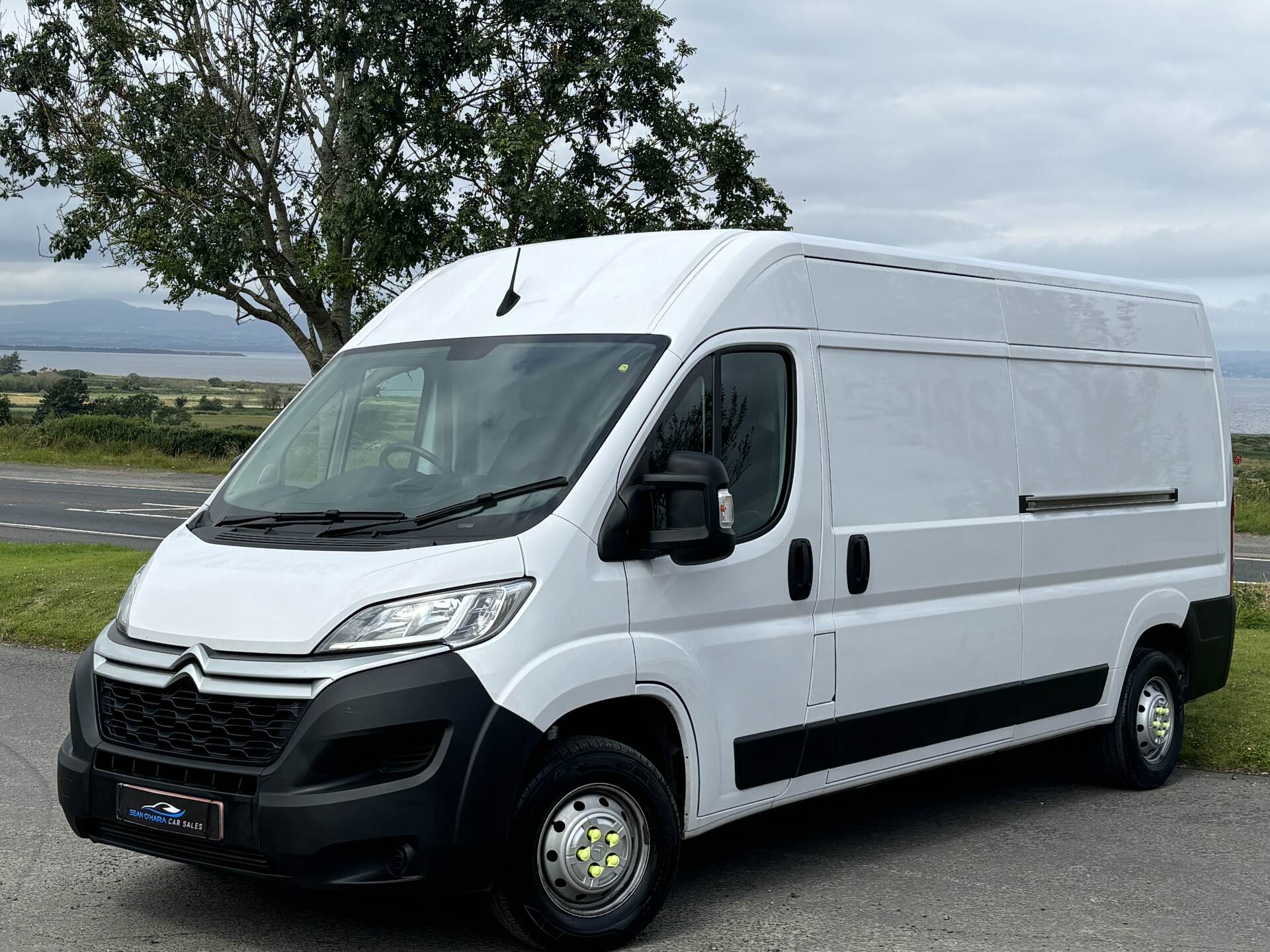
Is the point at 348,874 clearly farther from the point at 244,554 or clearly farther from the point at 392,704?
the point at 244,554

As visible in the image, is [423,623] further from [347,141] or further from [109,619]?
[347,141]

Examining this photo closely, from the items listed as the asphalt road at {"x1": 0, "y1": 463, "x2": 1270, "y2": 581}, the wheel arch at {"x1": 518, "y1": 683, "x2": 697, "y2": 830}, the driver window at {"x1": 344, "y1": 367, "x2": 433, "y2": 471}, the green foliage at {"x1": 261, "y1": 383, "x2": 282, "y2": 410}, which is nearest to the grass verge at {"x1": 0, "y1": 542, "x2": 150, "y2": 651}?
the asphalt road at {"x1": 0, "y1": 463, "x2": 1270, "y2": 581}

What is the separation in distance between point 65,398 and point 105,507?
2606cm

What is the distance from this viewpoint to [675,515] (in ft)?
15.8

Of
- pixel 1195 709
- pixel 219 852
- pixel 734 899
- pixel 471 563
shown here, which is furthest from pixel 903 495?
pixel 1195 709

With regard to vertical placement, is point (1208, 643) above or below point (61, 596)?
above

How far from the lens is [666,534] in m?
4.87

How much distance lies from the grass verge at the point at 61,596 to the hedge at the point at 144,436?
78.4 ft

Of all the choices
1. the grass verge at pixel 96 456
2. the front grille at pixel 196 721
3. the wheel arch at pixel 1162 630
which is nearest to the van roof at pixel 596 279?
the front grille at pixel 196 721

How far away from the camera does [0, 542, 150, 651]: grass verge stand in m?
11.7

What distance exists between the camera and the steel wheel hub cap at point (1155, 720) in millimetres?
7430

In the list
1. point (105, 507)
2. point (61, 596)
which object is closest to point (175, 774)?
point (61, 596)

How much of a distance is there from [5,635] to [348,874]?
8.61 m

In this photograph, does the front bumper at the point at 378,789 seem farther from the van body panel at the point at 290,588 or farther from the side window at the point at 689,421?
the side window at the point at 689,421
